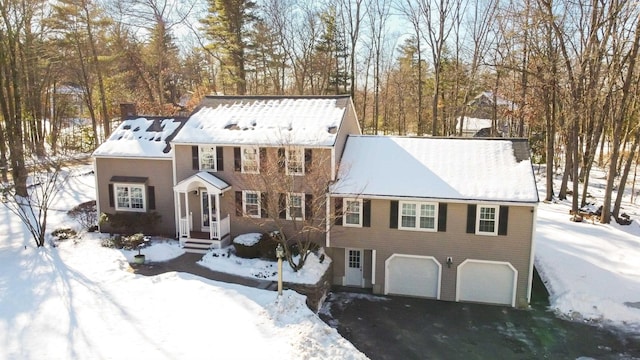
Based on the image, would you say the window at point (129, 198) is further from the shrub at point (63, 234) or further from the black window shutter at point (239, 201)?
the black window shutter at point (239, 201)

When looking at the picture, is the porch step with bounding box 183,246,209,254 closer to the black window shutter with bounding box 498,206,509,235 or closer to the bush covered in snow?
the bush covered in snow

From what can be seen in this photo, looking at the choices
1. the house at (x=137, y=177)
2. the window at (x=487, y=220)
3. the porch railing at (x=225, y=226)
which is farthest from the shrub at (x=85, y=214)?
the window at (x=487, y=220)

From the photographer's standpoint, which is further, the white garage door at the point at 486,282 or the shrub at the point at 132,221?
the shrub at the point at 132,221

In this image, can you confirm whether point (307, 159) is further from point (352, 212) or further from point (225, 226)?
point (225, 226)

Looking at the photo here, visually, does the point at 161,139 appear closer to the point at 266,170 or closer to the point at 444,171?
the point at 266,170

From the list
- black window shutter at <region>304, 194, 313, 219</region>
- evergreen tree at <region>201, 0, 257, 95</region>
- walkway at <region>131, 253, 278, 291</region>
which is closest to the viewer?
walkway at <region>131, 253, 278, 291</region>

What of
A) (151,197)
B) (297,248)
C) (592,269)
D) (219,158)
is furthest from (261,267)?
(592,269)

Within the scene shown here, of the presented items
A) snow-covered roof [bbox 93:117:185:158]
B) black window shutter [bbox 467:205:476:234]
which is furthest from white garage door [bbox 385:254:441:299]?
snow-covered roof [bbox 93:117:185:158]
